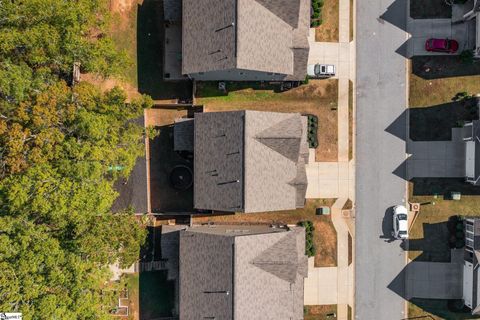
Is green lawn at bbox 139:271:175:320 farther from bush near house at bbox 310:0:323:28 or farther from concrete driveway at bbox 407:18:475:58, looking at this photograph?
concrete driveway at bbox 407:18:475:58

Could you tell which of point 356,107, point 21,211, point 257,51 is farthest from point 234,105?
point 21,211

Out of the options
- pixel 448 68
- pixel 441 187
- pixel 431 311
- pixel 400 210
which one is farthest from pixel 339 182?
pixel 431 311

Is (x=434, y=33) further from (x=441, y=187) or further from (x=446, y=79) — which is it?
(x=441, y=187)

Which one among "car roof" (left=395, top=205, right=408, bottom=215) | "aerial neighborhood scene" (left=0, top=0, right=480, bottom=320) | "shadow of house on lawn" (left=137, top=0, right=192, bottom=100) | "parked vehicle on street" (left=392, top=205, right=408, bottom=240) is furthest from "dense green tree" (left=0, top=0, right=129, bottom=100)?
"parked vehicle on street" (left=392, top=205, right=408, bottom=240)

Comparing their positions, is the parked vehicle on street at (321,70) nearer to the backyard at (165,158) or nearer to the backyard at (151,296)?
the backyard at (165,158)

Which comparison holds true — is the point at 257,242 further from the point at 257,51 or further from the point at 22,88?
the point at 22,88

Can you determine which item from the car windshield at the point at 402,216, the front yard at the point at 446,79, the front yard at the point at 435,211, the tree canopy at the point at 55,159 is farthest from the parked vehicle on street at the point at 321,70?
the tree canopy at the point at 55,159
